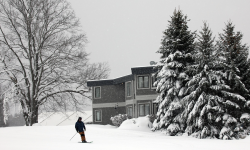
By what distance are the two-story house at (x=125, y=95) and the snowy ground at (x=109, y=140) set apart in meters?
4.69

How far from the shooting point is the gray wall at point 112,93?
38625 millimetres

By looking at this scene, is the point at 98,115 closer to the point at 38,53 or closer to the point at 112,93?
the point at 112,93

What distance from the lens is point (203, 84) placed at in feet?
73.0

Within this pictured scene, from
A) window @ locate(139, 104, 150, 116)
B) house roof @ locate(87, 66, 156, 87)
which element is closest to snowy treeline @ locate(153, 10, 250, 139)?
house roof @ locate(87, 66, 156, 87)

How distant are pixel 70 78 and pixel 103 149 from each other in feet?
67.3

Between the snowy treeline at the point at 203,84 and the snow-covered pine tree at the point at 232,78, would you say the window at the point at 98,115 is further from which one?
the snow-covered pine tree at the point at 232,78

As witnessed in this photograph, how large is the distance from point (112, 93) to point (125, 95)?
265 centimetres

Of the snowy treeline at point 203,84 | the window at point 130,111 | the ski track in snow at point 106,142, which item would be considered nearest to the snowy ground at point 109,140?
the ski track in snow at point 106,142

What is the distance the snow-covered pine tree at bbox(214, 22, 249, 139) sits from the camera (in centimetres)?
2133

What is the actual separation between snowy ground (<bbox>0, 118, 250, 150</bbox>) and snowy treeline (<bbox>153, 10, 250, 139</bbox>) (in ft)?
5.27

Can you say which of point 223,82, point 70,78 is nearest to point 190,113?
point 223,82

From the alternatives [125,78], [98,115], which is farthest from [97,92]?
[125,78]

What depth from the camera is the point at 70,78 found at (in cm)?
3491

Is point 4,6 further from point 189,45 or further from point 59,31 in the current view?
point 189,45
